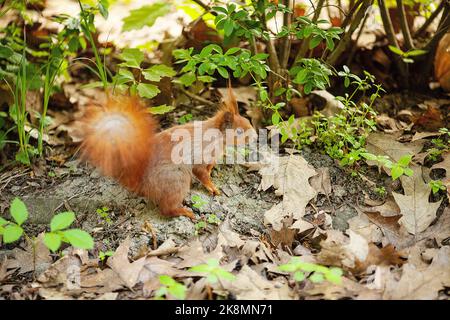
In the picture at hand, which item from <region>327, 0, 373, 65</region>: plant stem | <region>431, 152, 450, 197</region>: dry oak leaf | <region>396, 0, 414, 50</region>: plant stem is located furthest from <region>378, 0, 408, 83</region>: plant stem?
<region>431, 152, 450, 197</region>: dry oak leaf

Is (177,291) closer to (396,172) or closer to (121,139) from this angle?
(121,139)

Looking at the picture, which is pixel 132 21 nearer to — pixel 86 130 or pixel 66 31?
pixel 66 31

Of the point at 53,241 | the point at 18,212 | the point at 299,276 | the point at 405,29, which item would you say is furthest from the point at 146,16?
the point at 299,276

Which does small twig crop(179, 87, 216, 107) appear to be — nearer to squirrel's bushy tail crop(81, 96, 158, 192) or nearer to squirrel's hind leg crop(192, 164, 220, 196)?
squirrel's hind leg crop(192, 164, 220, 196)

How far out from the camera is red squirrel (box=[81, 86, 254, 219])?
2.51 metres

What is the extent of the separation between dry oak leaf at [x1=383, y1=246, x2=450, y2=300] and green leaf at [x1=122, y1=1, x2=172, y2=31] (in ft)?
8.35

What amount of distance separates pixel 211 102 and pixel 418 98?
1.61m

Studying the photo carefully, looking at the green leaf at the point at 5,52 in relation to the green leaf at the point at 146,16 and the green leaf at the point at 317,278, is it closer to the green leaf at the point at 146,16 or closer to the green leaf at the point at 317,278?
the green leaf at the point at 146,16

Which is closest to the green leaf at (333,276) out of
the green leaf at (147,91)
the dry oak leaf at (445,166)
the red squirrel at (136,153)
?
the red squirrel at (136,153)

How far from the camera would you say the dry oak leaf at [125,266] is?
2199mm

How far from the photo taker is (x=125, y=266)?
2.28 meters

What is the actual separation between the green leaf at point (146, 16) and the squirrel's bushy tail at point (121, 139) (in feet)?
3.92
